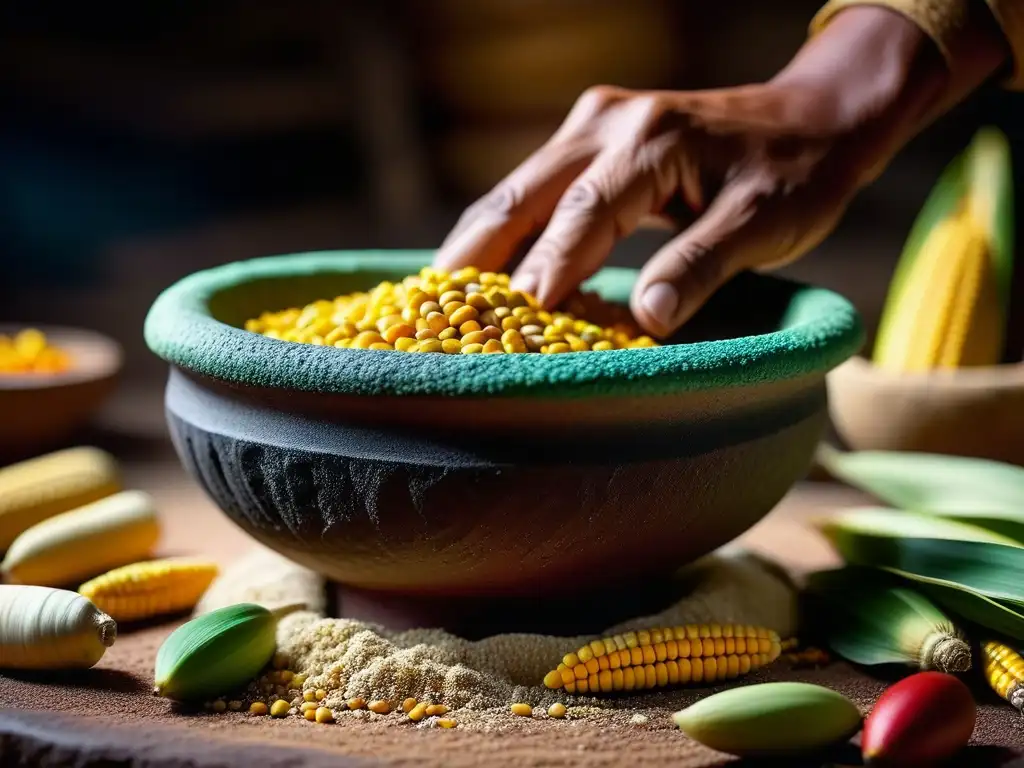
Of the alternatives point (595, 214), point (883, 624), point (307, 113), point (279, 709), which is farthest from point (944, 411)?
point (307, 113)

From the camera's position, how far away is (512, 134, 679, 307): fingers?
138 centimetres

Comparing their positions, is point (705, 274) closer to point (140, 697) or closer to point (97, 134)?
point (140, 697)

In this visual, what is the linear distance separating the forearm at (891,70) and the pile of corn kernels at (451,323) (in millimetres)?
402

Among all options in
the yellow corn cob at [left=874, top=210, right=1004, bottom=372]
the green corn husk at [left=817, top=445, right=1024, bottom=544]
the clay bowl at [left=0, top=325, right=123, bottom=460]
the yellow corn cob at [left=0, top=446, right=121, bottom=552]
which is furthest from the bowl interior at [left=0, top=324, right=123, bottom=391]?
the yellow corn cob at [left=874, top=210, right=1004, bottom=372]

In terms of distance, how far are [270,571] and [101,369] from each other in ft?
2.81

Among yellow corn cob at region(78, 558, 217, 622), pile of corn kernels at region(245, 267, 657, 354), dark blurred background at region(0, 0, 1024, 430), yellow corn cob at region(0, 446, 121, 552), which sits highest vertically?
dark blurred background at region(0, 0, 1024, 430)

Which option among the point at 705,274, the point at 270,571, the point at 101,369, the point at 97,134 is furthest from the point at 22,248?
the point at 705,274

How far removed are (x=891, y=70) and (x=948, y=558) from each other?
0.60m

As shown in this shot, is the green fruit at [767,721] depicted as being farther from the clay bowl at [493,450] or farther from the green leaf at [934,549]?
the green leaf at [934,549]

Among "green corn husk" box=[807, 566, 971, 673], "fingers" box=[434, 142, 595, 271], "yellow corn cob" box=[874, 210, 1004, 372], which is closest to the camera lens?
"green corn husk" box=[807, 566, 971, 673]

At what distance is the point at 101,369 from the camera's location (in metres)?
2.14

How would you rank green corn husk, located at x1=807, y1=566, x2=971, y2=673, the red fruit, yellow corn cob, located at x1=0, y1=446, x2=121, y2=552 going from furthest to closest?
yellow corn cob, located at x1=0, y1=446, x2=121, y2=552 < green corn husk, located at x1=807, y1=566, x2=971, y2=673 < the red fruit

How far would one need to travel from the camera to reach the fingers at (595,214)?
1.38 meters

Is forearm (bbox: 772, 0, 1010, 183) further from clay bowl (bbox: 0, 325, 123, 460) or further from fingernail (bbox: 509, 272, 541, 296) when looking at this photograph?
clay bowl (bbox: 0, 325, 123, 460)
